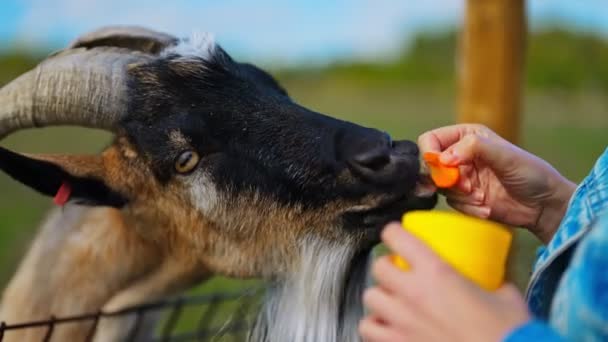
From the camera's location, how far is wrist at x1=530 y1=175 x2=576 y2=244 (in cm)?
179

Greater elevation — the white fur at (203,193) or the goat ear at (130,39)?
the goat ear at (130,39)

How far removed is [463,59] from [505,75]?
0.26 metres

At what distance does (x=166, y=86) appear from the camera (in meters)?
2.22

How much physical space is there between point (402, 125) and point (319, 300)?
32.1 feet

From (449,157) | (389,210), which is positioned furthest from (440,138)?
(389,210)

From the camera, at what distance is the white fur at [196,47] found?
2322 mm

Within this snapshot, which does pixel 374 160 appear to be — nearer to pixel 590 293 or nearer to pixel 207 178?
pixel 207 178

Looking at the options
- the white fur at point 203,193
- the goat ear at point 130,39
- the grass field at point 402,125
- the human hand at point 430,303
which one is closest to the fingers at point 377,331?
the human hand at point 430,303

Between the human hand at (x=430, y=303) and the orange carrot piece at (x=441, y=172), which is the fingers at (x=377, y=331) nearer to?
the human hand at (x=430, y=303)

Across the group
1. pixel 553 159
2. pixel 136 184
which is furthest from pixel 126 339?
pixel 553 159

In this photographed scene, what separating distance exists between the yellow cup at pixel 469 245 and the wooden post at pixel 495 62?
2.46 metres

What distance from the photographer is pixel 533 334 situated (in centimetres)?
105

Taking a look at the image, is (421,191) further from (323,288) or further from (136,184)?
(136,184)

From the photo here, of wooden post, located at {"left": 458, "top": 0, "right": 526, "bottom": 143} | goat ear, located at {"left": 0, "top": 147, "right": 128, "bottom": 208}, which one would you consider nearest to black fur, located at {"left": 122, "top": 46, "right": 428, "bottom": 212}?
goat ear, located at {"left": 0, "top": 147, "right": 128, "bottom": 208}
